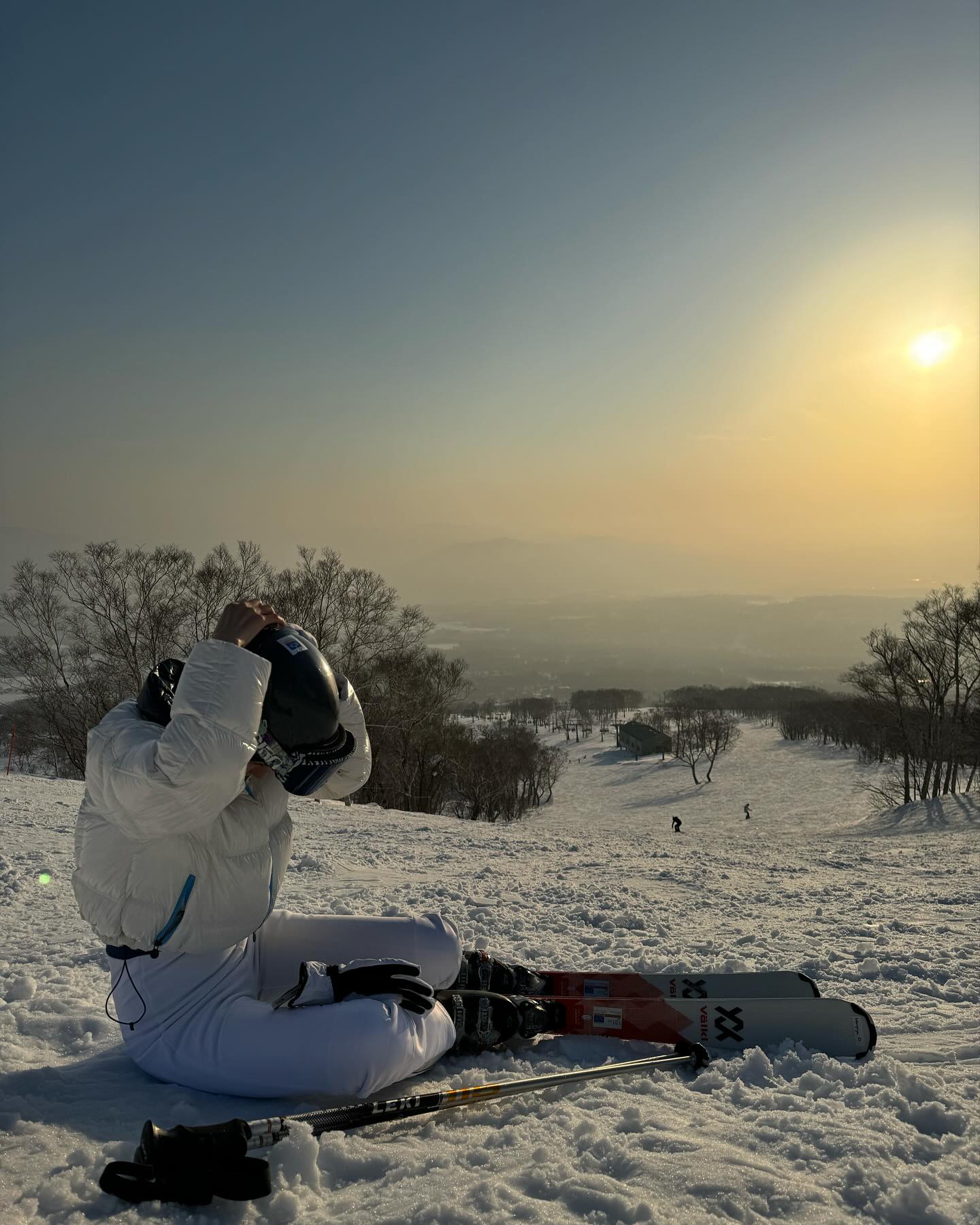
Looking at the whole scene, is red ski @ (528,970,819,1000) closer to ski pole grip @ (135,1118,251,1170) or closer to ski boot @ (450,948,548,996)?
ski boot @ (450,948,548,996)

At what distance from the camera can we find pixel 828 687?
170 metres

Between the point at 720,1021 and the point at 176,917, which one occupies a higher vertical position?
the point at 176,917

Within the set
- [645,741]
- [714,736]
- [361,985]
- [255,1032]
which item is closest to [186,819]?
[255,1032]

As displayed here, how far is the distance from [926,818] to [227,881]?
24639 mm

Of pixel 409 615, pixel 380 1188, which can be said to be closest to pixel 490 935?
pixel 380 1188

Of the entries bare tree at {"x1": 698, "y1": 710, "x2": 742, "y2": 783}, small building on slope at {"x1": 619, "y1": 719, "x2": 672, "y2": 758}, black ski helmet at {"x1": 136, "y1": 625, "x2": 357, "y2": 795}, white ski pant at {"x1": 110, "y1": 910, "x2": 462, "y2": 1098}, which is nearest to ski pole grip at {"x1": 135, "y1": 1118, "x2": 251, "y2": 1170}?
white ski pant at {"x1": 110, "y1": 910, "x2": 462, "y2": 1098}

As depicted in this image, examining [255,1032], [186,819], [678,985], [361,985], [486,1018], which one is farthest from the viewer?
[678,985]

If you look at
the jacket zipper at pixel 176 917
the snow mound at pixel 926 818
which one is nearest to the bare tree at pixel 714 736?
the snow mound at pixel 926 818

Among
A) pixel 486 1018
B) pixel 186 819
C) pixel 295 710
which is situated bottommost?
pixel 486 1018

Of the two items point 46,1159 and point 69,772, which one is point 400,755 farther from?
point 46,1159

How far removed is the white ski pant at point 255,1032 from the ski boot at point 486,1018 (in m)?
0.19

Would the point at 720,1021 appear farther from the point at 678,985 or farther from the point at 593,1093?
the point at 593,1093

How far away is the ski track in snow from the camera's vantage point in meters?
1.91

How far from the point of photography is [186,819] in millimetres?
2186
